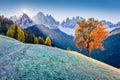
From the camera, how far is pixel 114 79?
100 feet

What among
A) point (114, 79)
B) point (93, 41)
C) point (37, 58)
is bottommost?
point (114, 79)

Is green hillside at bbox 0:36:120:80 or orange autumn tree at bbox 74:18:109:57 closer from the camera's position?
green hillside at bbox 0:36:120:80

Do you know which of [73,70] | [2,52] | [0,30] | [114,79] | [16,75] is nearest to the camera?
[16,75]

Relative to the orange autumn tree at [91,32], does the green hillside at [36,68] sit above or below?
below

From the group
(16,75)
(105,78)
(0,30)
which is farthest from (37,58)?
(0,30)

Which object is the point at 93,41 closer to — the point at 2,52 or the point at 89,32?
the point at 89,32

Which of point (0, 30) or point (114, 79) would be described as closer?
point (114, 79)

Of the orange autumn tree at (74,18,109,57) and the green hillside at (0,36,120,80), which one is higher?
the orange autumn tree at (74,18,109,57)

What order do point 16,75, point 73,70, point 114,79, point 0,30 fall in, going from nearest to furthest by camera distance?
point 16,75 → point 73,70 → point 114,79 → point 0,30

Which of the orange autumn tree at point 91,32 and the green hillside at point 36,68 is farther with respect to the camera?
the orange autumn tree at point 91,32

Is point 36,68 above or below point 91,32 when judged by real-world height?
below

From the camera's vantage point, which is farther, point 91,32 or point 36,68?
point 91,32

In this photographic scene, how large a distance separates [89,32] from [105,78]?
41287mm

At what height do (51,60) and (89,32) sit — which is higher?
(89,32)
